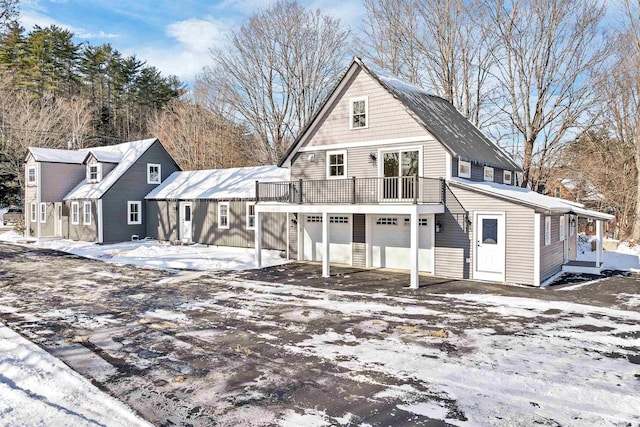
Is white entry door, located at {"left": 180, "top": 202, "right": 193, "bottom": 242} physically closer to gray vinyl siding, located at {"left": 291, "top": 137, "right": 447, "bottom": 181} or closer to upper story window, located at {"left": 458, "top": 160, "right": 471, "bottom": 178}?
gray vinyl siding, located at {"left": 291, "top": 137, "right": 447, "bottom": 181}

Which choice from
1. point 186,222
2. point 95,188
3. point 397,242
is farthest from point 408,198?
point 95,188

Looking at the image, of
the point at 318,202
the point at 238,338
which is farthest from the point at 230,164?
the point at 238,338

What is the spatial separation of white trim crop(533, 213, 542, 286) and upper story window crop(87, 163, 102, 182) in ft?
75.7

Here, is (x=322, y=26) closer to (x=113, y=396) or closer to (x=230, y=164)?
(x=230, y=164)

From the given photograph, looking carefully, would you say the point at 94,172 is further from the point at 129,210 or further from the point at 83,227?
the point at 129,210

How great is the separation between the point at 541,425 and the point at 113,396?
4789mm

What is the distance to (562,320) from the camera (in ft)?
27.5

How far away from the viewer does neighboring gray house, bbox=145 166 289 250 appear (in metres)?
19.4

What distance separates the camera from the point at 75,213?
81.0 ft

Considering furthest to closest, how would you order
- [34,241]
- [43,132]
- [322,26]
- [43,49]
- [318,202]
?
[43,49] < [43,132] < [322,26] < [34,241] < [318,202]

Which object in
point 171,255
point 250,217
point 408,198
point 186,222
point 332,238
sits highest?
point 408,198

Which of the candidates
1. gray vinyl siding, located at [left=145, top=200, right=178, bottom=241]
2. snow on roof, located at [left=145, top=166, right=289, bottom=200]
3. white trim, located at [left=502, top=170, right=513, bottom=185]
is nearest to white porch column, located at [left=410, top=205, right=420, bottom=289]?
white trim, located at [left=502, top=170, right=513, bottom=185]

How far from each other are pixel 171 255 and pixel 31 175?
14812 millimetres

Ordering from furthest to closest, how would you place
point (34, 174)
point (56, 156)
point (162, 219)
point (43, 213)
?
point (43, 213) → point (56, 156) → point (34, 174) → point (162, 219)
